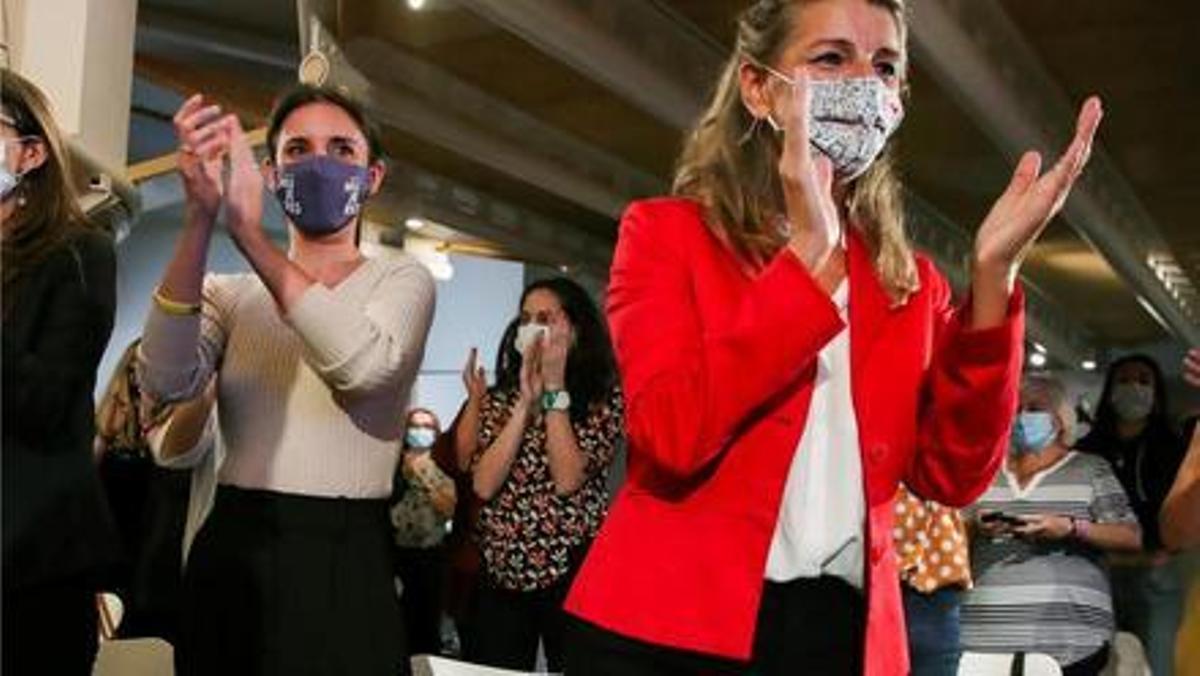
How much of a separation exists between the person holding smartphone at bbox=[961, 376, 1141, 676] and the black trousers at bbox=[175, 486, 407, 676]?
2432 millimetres

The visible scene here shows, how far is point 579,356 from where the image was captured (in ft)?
12.8

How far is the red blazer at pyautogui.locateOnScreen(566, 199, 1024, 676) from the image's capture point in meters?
1.21

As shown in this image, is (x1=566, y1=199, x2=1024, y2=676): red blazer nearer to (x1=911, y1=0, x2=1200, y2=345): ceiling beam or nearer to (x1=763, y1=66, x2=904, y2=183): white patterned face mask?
(x1=763, y1=66, x2=904, y2=183): white patterned face mask

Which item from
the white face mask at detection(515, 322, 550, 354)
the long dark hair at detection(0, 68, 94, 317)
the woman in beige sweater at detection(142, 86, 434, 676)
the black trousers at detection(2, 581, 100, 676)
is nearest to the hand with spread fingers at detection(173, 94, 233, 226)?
the woman in beige sweater at detection(142, 86, 434, 676)

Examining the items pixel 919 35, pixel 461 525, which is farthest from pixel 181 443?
pixel 919 35

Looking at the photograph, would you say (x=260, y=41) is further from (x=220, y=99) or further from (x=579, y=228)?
(x=579, y=228)

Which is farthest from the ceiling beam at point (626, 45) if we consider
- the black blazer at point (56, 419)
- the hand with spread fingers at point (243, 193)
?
the black blazer at point (56, 419)

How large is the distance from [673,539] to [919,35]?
4657mm

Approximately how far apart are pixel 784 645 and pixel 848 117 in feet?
1.57

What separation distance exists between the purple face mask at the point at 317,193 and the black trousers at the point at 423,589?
190 centimetres

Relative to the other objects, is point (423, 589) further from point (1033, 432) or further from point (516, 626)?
point (1033, 432)

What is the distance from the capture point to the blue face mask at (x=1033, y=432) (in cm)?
422

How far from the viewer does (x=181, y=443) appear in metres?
2.08

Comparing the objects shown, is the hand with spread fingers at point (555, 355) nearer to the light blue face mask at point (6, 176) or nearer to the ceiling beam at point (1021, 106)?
the light blue face mask at point (6, 176)
